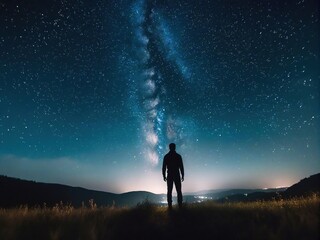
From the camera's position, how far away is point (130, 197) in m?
187

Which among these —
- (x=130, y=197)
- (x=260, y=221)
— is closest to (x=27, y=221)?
(x=260, y=221)

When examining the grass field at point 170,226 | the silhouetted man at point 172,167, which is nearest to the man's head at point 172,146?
the silhouetted man at point 172,167

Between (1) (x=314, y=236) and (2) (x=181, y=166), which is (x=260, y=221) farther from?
(2) (x=181, y=166)

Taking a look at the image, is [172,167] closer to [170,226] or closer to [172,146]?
[172,146]

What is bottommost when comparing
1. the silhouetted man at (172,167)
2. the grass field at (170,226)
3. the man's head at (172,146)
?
the grass field at (170,226)

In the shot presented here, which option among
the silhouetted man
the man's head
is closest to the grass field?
the silhouetted man

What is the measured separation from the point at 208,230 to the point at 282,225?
1.52m

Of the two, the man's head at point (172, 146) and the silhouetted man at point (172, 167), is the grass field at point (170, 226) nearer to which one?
the silhouetted man at point (172, 167)

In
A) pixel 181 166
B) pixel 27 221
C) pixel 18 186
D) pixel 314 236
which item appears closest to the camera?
pixel 314 236

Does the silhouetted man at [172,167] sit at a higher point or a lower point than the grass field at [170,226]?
higher

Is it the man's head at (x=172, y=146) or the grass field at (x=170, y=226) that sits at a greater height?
the man's head at (x=172, y=146)

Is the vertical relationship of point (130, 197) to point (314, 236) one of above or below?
above

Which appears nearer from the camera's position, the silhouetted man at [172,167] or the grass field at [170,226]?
the grass field at [170,226]

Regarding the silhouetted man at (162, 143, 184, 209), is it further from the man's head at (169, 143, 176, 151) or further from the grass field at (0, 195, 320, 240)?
the grass field at (0, 195, 320, 240)
